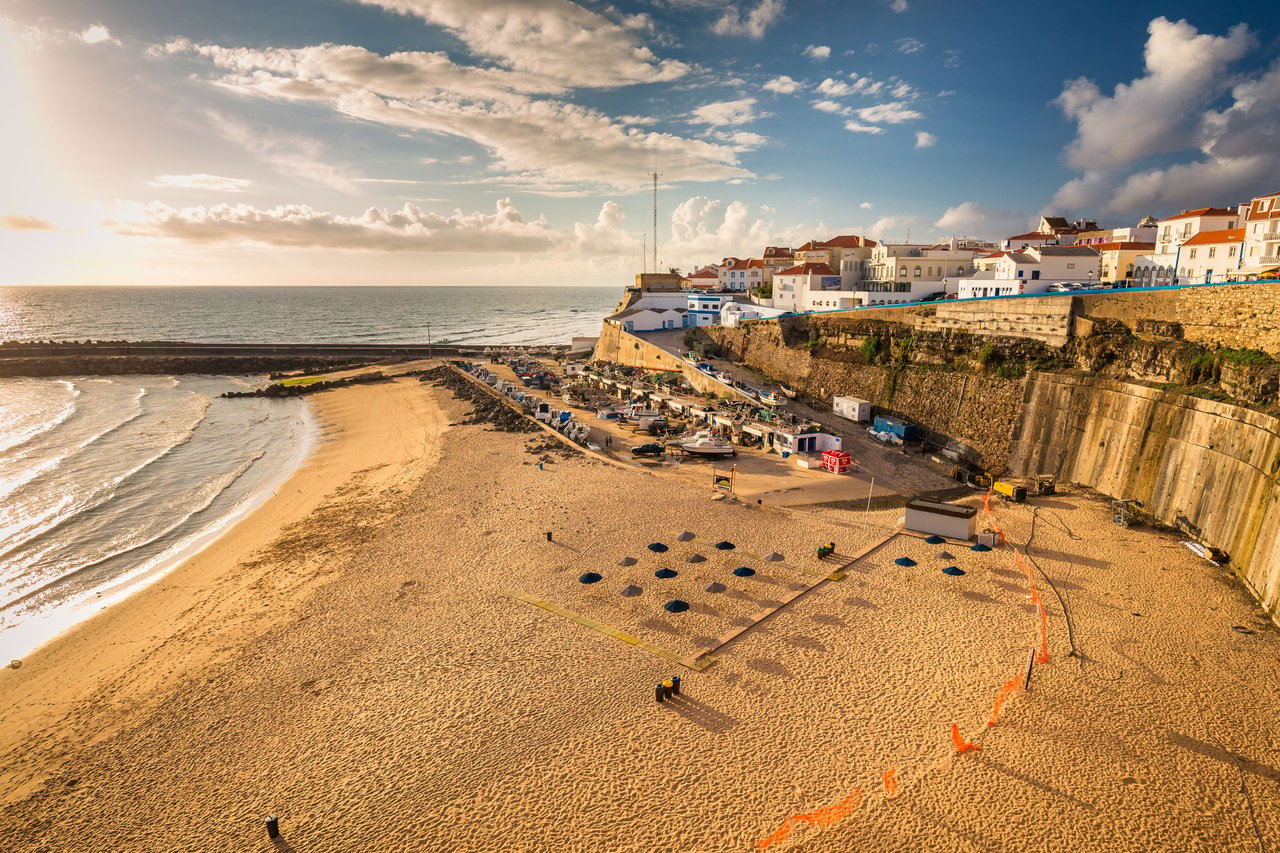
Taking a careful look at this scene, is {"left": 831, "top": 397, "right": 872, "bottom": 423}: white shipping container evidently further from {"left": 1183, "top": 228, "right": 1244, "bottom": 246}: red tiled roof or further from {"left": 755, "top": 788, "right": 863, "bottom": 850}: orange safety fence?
{"left": 755, "top": 788, "right": 863, "bottom": 850}: orange safety fence

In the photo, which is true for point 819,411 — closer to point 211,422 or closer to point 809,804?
point 809,804

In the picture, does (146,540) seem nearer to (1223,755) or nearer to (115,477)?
(115,477)

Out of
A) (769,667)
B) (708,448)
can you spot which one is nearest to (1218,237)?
(708,448)

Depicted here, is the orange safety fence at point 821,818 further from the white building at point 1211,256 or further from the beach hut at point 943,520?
the white building at point 1211,256

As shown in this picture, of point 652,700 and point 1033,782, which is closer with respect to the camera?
point 1033,782

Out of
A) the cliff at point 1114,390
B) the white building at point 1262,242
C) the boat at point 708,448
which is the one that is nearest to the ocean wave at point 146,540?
the boat at point 708,448

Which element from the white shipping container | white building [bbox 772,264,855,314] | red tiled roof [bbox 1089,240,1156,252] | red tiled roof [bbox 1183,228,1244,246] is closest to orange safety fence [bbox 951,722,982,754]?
the white shipping container
